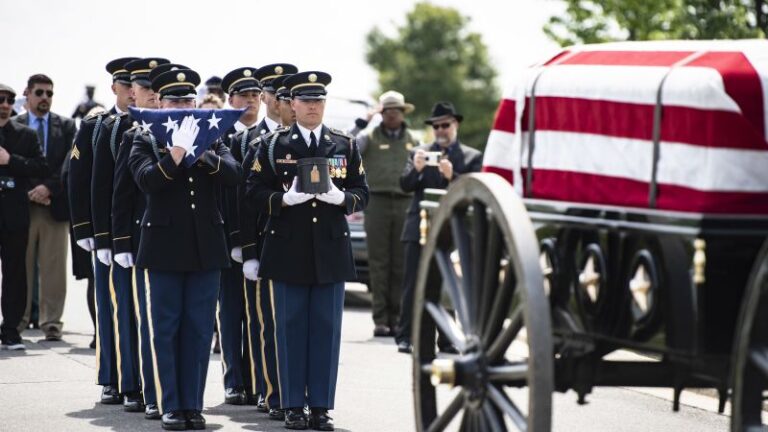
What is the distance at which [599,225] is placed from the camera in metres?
5.00

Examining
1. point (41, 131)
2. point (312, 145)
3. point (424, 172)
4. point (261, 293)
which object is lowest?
point (261, 293)

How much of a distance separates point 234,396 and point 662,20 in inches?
506

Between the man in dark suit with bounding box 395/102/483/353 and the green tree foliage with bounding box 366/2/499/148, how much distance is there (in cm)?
7393

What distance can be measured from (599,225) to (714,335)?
63 cm

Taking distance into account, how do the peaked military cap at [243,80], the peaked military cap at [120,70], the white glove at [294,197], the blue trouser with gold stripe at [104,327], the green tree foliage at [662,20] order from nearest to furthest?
1. the white glove at [294,197]
2. the blue trouser with gold stripe at [104,327]
3. the peaked military cap at [120,70]
4. the peaked military cap at [243,80]
5. the green tree foliage at [662,20]

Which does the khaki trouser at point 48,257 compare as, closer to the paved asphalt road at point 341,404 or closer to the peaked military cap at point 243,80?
the paved asphalt road at point 341,404

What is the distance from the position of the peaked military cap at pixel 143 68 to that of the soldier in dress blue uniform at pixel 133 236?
13cm

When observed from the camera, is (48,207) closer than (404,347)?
No

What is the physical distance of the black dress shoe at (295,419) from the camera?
8.09 meters

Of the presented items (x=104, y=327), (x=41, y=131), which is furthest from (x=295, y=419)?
(x=41, y=131)

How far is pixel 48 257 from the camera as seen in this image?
12242 mm

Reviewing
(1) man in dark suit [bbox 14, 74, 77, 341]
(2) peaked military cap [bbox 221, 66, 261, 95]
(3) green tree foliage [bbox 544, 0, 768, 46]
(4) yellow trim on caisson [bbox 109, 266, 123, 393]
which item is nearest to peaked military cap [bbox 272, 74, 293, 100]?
(2) peaked military cap [bbox 221, 66, 261, 95]

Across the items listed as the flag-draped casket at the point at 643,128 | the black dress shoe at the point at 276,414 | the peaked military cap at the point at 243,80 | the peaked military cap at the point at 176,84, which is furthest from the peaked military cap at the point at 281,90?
the flag-draped casket at the point at 643,128

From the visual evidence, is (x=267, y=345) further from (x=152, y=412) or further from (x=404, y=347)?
(x=404, y=347)
